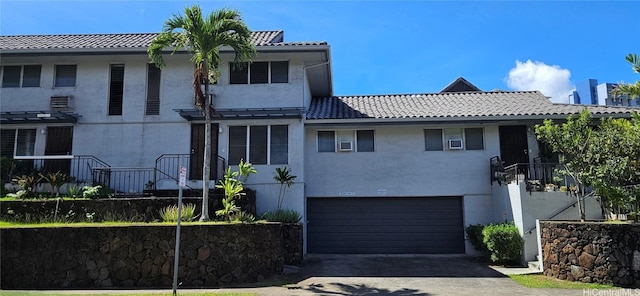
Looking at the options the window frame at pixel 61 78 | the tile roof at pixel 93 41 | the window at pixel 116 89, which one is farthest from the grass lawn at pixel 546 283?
the window frame at pixel 61 78

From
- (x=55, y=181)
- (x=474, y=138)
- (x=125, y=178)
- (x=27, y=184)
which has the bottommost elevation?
(x=27, y=184)

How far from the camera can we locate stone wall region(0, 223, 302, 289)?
1025 cm

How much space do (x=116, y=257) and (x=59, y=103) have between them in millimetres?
8504

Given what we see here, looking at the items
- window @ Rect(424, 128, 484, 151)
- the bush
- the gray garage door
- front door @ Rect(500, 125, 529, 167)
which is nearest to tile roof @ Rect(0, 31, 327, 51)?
window @ Rect(424, 128, 484, 151)

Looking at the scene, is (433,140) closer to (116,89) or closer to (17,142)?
(116,89)

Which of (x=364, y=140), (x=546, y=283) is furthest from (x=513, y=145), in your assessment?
(x=546, y=283)

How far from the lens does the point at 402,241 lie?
1647 cm

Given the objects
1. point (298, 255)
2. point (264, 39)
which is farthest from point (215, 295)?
point (264, 39)

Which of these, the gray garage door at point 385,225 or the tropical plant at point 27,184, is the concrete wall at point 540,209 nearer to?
the gray garage door at point 385,225

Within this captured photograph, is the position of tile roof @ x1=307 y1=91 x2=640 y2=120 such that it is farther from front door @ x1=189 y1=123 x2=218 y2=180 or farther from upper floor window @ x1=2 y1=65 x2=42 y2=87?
upper floor window @ x1=2 y1=65 x2=42 y2=87

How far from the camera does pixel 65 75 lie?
16.8m

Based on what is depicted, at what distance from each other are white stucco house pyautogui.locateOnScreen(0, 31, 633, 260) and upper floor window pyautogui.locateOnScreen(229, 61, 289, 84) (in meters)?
0.04

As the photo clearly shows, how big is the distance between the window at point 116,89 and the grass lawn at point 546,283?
1402 cm

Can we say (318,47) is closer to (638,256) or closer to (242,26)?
(242,26)
